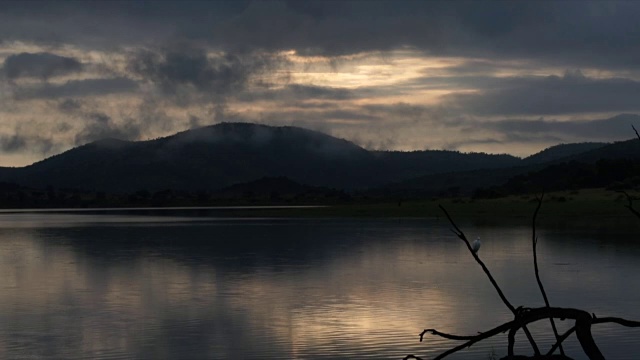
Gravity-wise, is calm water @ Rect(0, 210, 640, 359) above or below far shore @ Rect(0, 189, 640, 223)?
below

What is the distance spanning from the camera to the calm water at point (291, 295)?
71.6 ft

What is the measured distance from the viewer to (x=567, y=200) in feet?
311

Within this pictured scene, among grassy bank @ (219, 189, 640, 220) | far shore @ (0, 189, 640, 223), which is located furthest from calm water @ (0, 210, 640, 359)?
grassy bank @ (219, 189, 640, 220)

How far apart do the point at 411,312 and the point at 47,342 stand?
34.0 ft

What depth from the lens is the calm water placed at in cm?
2181

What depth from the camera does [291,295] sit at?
102 ft

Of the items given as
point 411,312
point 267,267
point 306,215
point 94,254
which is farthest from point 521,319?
point 306,215

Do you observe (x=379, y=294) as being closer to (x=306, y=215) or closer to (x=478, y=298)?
(x=478, y=298)

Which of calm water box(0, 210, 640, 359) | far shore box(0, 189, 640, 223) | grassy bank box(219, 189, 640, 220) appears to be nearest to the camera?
calm water box(0, 210, 640, 359)

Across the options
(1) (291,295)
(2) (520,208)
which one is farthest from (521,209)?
(1) (291,295)

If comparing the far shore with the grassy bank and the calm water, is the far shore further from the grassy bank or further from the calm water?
the calm water

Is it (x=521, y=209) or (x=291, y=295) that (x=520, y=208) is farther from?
(x=291, y=295)

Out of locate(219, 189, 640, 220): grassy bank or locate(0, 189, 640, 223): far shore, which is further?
locate(219, 189, 640, 220): grassy bank

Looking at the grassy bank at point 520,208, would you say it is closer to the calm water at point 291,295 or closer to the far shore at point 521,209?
the far shore at point 521,209
